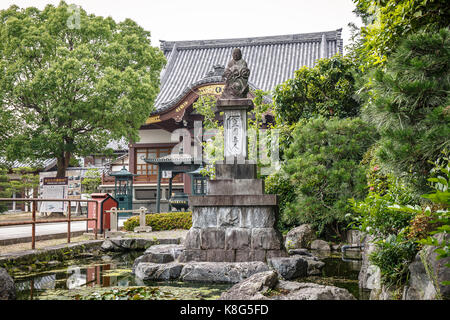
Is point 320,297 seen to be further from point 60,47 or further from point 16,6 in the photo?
point 16,6

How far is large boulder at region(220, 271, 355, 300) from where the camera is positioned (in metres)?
3.70

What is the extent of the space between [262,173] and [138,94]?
7472 millimetres

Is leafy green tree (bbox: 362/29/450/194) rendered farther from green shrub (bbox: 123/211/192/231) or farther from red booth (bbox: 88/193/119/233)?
green shrub (bbox: 123/211/192/231)

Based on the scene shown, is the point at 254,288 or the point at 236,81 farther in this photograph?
the point at 236,81

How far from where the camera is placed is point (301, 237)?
912 cm

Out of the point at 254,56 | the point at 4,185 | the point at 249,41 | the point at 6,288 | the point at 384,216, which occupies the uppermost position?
the point at 249,41

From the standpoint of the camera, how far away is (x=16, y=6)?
15.7 m

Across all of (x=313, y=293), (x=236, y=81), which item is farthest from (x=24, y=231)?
(x=313, y=293)

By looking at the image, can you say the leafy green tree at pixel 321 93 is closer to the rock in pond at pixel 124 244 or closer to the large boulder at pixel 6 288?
the rock in pond at pixel 124 244

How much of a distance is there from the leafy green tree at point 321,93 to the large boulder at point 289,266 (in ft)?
20.3

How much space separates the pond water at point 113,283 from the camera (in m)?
4.46

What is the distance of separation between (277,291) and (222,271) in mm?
1746

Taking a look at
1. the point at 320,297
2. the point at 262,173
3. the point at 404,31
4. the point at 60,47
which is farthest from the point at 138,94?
the point at 320,297

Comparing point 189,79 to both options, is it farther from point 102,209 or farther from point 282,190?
point 282,190
